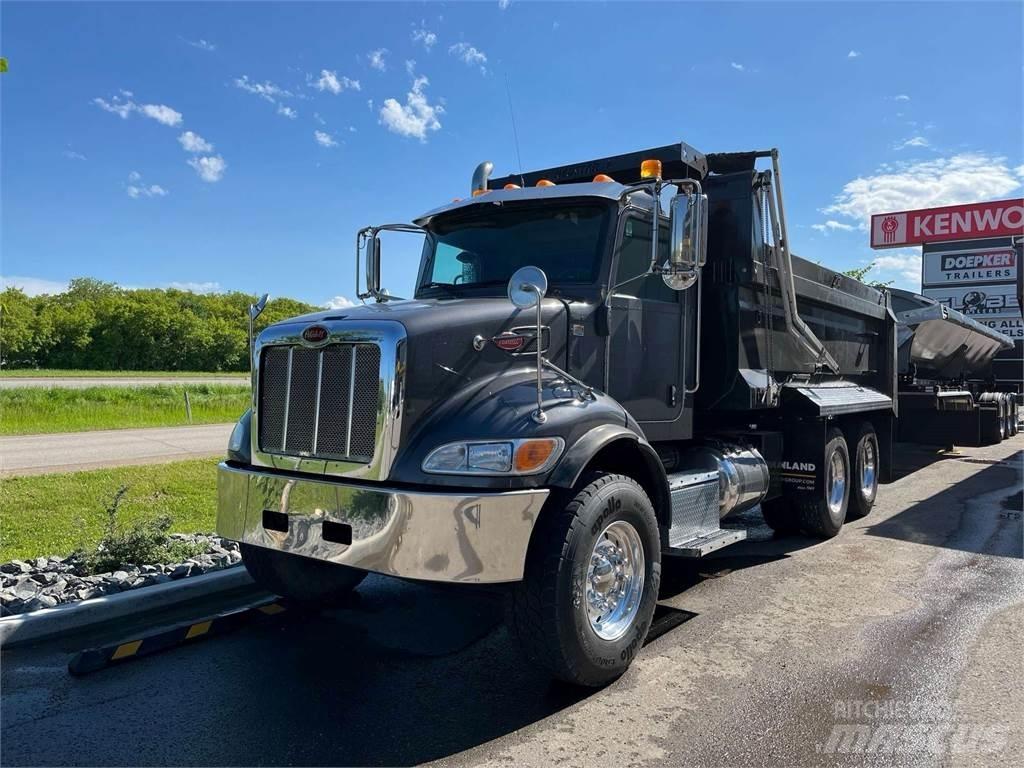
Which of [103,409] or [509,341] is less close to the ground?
[509,341]

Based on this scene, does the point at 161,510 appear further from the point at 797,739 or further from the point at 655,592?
the point at 797,739

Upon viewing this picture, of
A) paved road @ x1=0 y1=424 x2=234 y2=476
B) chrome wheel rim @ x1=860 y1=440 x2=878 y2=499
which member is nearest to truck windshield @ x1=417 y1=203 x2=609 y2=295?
chrome wheel rim @ x1=860 y1=440 x2=878 y2=499

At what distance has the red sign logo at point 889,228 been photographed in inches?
1287

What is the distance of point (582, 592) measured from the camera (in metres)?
3.47

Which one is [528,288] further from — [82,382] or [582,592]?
[82,382]

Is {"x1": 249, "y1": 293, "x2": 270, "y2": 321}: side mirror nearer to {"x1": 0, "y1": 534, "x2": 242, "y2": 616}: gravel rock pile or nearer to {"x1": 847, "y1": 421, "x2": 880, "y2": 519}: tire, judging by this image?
{"x1": 0, "y1": 534, "x2": 242, "y2": 616}: gravel rock pile

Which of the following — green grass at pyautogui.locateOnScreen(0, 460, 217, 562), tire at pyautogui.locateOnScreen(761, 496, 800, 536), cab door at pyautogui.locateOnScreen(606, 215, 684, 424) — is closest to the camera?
cab door at pyautogui.locateOnScreen(606, 215, 684, 424)

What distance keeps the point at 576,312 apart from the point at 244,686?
2.64m

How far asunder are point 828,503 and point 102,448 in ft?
38.4

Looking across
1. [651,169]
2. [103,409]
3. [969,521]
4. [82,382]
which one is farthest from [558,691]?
[82,382]

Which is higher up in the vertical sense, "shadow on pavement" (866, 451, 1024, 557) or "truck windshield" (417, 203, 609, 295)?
"truck windshield" (417, 203, 609, 295)

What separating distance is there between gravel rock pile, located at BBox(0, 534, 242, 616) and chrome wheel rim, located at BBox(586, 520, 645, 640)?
269 cm

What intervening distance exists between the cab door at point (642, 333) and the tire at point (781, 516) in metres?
2.37

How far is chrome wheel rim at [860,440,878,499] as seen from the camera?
782cm
